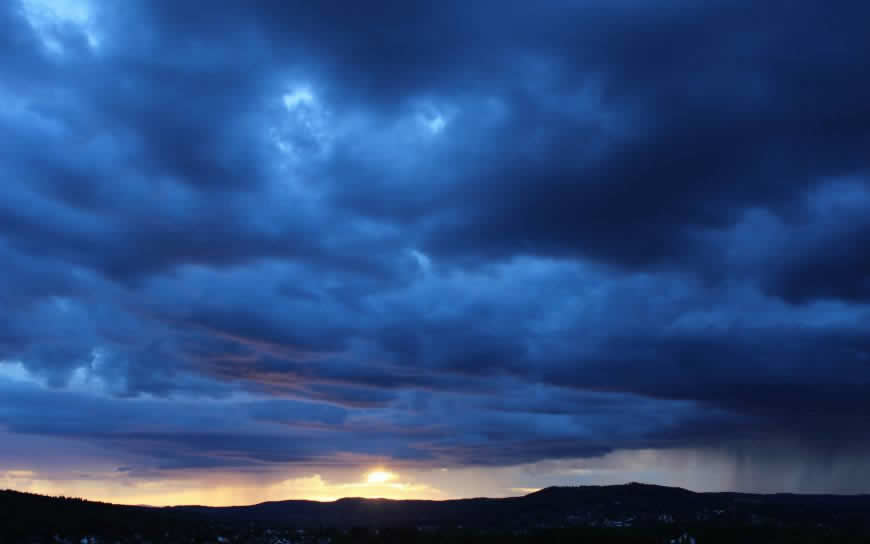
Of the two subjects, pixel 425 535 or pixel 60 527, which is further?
pixel 425 535

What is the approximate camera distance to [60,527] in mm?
80125

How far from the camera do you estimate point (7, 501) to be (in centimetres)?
9019

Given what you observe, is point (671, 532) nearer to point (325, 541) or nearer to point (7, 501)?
point (325, 541)

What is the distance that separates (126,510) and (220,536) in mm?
17487

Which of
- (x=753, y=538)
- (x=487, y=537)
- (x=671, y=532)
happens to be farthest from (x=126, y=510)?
(x=753, y=538)

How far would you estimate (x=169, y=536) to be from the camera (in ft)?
282

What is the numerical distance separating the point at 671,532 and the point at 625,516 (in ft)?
289

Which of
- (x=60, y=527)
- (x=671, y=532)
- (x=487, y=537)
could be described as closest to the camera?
(x=60, y=527)

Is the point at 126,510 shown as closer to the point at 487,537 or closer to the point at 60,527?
the point at 60,527

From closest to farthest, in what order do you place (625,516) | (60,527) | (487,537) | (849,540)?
(60,527) → (849,540) → (487,537) → (625,516)

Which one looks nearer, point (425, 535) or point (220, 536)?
point (220, 536)

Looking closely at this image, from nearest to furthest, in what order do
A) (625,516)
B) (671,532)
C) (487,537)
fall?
(487,537), (671,532), (625,516)

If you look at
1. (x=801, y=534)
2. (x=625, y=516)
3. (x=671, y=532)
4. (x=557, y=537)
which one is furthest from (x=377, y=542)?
(x=625, y=516)

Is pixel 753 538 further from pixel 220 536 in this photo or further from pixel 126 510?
pixel 126 510
